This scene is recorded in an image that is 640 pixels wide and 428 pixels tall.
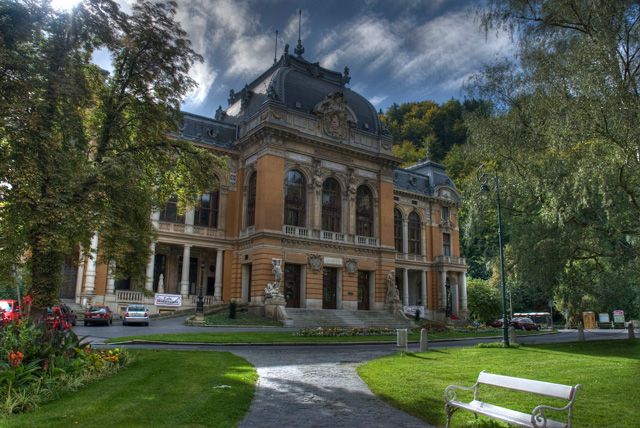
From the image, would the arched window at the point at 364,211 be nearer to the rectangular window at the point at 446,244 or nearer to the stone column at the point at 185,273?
the stone column at the point at 185,273

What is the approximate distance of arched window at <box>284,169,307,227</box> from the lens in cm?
4089

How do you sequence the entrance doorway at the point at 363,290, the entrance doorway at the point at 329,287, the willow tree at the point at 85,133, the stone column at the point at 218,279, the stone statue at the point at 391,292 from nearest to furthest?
the willow tree at the point at 85,133, the stone column at the point at 218,279, the entrance doorway at the point at 329,287, the stone statue at the point at 391,292, the entrance doorway at the point at 363,290

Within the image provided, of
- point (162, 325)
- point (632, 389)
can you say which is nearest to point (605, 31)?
point (632, 389)

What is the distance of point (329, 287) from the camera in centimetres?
4166

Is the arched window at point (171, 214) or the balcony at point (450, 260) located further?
the balcony at point (450, 260)

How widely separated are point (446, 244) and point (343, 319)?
24.6 meters

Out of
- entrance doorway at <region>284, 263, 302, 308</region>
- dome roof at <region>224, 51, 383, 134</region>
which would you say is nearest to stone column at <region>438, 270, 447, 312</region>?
dome roof at <region>224, 51, 383, 134</region>

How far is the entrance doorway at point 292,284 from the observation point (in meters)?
39.6

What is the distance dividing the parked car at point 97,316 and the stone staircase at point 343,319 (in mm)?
11423

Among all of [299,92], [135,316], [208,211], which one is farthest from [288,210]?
[135,316]

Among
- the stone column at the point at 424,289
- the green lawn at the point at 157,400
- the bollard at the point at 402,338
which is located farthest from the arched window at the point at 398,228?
the green lawn at the point at 157,400

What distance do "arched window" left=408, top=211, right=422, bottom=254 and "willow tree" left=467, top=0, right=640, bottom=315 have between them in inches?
1212

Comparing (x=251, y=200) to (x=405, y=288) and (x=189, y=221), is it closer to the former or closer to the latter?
(x=189, y=221)

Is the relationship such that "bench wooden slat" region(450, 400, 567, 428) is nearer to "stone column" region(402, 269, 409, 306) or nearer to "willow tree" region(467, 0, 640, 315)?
"willow tree" region(467, 0, 640, 315)
